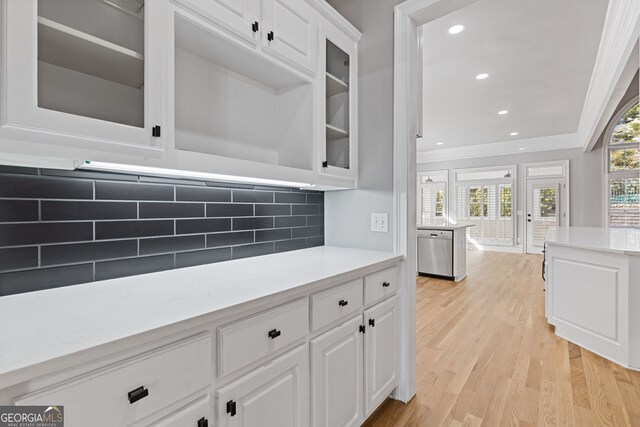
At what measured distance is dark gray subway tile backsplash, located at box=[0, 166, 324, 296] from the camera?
101cm

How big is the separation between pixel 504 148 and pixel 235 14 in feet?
28.4

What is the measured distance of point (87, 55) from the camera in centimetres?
99

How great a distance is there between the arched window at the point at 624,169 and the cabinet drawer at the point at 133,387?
8427mm

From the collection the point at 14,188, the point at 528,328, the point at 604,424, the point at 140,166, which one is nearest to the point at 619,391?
the point at 604,424

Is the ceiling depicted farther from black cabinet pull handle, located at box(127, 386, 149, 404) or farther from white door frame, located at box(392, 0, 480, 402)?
black cabinet pull handle, located at box(127, 386, 149, 404)

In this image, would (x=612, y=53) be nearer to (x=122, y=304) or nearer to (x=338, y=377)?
(x=338, y=377)

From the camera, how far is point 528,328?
3.03 m

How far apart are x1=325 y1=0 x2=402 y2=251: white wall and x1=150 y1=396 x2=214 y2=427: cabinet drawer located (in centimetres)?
134

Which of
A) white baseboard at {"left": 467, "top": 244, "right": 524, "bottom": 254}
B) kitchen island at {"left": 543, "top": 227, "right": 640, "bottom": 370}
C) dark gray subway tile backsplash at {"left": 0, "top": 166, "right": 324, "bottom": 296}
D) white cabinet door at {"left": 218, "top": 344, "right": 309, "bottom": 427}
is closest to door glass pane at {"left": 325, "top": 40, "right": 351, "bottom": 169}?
dark gray subway tile backsplash at {"left": 0, "top": 166, "right": 324, "bottom": 296}

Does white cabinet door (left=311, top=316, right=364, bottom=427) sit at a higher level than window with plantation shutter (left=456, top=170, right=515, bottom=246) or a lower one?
lower

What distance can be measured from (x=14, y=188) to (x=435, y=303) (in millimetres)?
3863

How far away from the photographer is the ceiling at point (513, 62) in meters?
2.86

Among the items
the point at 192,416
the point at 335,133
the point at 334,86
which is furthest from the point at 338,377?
the point at 334,86

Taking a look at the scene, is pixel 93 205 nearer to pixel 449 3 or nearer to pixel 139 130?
pixel 139 130
